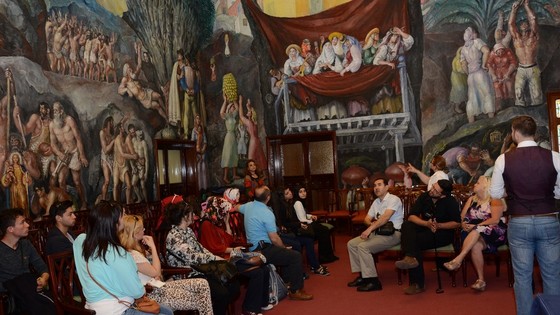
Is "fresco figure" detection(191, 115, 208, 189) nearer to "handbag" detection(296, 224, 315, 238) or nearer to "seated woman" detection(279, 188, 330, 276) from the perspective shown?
"seated woman" detection(279, 188, 330, 276)

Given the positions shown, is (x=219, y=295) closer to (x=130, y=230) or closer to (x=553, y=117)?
(x=130, y=230)

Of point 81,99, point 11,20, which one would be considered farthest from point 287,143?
point 11,20

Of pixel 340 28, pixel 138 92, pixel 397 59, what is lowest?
pixel 138 92

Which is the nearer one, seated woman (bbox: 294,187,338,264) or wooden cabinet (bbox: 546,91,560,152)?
seated woman (bbox: 294,187,338,264)

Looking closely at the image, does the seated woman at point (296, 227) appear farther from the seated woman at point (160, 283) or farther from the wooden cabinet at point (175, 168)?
the wooden cabinet at point (175, 168)

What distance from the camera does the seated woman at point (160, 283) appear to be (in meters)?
4.85

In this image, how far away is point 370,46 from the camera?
544 inches

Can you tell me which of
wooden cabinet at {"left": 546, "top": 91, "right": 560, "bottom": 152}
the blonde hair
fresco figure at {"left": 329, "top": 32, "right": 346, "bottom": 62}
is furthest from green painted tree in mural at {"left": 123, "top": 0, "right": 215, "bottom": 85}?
wooden cabinet at {"left": 546, "top": 91, "right": 560, "bottom": 152}

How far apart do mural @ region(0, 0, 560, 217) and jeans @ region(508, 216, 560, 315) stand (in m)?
7.46

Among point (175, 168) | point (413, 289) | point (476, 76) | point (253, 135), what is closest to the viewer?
point (413, 289)

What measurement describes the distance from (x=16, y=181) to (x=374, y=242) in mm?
5755

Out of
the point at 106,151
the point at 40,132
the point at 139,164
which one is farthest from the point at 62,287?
the point at 139,164

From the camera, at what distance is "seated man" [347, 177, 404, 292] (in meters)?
7.42

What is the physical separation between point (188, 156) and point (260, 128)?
6.82 feet
